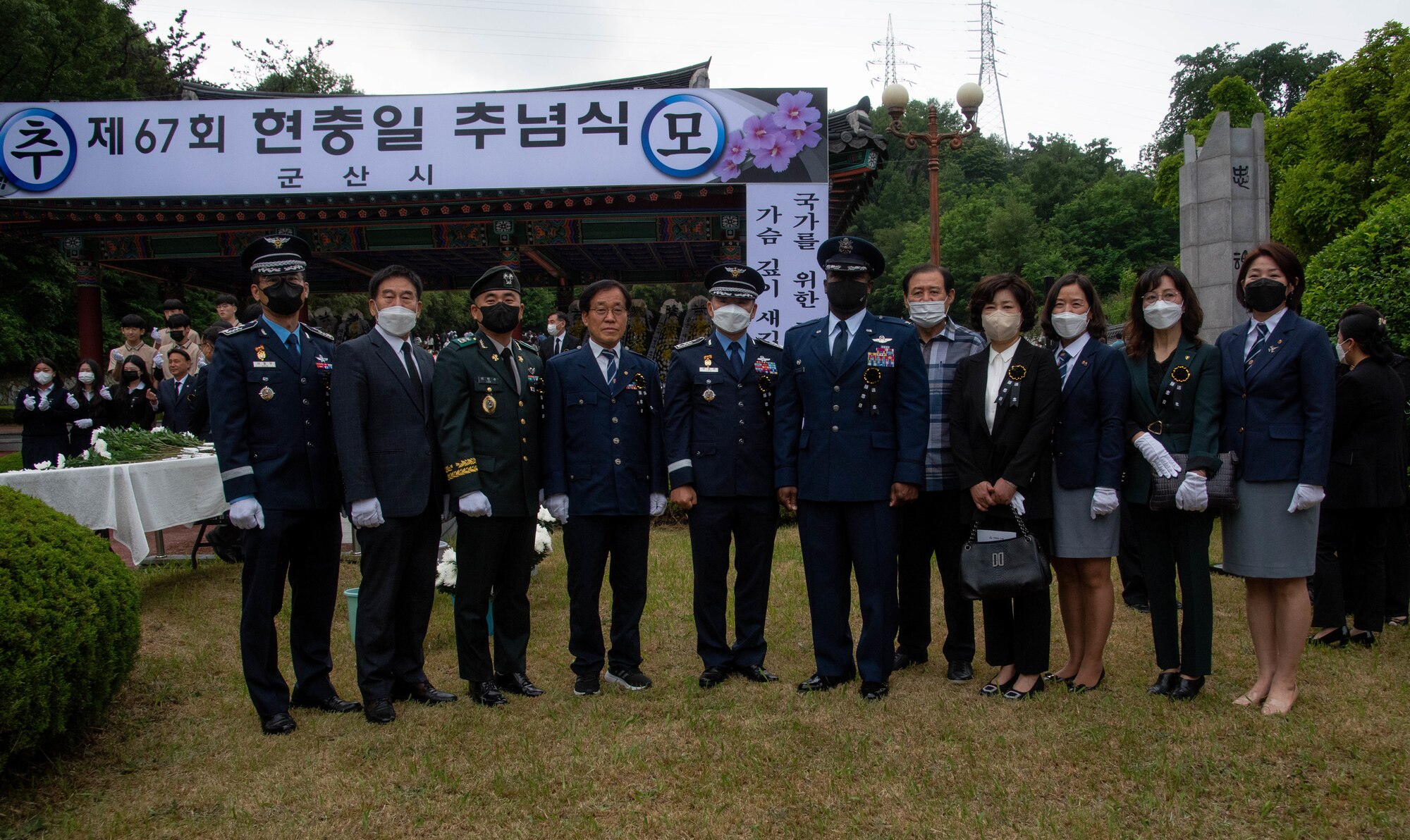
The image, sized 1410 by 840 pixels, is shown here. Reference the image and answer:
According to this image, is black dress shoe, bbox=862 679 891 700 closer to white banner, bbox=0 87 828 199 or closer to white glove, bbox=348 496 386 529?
white glove, bbox=348 496 386 529

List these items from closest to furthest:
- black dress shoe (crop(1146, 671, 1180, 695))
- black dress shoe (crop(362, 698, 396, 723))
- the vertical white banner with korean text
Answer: black dress shoe (crop(362, 698, 396, 723)), black dress shoe (crop(1146, 671, 1180, 695)), the vertical white banner with korean text

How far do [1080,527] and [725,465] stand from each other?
5.52 feet

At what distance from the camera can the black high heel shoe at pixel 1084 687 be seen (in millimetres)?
4461

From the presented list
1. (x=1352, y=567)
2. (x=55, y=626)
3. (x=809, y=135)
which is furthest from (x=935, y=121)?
(x=55, y=626)

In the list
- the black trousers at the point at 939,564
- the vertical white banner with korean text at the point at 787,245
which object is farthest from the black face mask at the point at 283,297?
the vertical white banner with korean text at the point at 787,245

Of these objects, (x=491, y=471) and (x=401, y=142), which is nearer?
(x=491, y=471)

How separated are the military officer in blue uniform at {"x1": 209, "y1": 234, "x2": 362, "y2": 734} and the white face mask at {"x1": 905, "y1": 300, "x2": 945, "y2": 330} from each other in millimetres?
2897

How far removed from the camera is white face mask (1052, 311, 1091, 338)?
445 centimetres

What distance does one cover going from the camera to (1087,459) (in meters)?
4.38

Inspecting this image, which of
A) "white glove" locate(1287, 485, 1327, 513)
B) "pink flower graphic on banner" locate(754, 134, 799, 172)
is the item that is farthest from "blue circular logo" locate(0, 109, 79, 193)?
"white glove" locate(1287, 485, 1327, 513)

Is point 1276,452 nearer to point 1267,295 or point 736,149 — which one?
point 1267,295

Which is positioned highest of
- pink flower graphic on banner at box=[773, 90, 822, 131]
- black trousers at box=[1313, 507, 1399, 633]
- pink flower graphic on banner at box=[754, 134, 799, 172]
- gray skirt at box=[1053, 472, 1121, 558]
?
pink flower graphic on banner at box=[773, 90, 822, 131]

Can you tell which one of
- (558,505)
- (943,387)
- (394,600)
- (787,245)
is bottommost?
(394,600)

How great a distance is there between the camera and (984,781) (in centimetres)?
348
